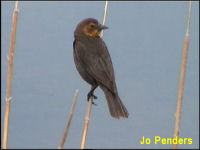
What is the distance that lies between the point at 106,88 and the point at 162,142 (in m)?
0.78

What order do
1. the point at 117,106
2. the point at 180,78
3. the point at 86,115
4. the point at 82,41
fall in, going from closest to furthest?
the point at 180,78 < the point at 86,115 < the point at 117,106 < the point at 82,41

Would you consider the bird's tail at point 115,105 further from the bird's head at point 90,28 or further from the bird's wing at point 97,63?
the bird's head at point 90,28

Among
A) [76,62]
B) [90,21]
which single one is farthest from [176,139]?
[90,21]

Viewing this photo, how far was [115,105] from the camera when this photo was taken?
117 inches

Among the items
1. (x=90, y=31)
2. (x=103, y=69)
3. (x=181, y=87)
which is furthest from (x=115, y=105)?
(x=181, y=87)

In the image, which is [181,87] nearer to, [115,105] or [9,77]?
[9,77]

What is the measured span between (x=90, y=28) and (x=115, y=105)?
2.02 ft

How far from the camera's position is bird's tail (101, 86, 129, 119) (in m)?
2.95

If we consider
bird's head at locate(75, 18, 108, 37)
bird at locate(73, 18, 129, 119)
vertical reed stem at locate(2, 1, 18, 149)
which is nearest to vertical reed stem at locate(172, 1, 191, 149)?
vertical reed stem at locate(2, 1, 18, 149)

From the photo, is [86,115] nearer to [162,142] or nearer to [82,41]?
[162,142]

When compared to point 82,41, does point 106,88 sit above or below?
below

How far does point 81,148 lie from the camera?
2.10 metres

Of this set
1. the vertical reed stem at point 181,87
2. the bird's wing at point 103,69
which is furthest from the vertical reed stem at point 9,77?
the bird's wing at point 103,69

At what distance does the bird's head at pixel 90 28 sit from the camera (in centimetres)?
322
